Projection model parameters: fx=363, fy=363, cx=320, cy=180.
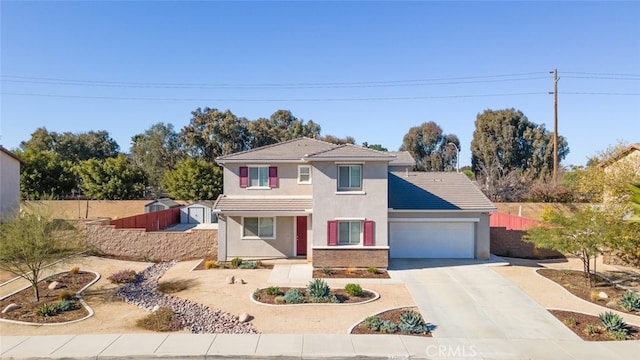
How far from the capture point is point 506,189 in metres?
34.7

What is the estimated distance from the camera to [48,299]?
13.1m

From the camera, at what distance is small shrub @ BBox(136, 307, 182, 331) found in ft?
34.2

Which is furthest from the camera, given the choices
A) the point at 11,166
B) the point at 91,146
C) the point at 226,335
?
the point at 91,146

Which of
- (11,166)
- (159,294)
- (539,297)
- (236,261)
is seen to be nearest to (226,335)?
(159,294)

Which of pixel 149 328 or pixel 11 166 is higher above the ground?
pixel 11 166

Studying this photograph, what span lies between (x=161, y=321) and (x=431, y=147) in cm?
5583

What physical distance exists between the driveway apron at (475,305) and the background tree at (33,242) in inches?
Answer: 513

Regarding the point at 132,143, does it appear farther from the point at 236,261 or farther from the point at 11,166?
the point at 236,261

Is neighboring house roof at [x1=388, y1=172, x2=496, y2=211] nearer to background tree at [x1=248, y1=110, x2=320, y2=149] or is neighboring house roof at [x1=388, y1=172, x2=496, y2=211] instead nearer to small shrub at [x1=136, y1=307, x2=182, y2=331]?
small shrub at [x1=136, y1=307, x2=182, y2=331]

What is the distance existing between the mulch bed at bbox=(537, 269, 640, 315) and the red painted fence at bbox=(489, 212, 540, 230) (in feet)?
14.5

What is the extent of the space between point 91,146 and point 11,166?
37832 millimetres

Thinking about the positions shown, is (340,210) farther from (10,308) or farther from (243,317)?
(10,308)

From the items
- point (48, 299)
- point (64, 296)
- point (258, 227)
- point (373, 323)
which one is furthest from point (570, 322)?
point (48, 299)

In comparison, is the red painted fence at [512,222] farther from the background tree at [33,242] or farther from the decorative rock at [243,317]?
the background tree at [33,242]
